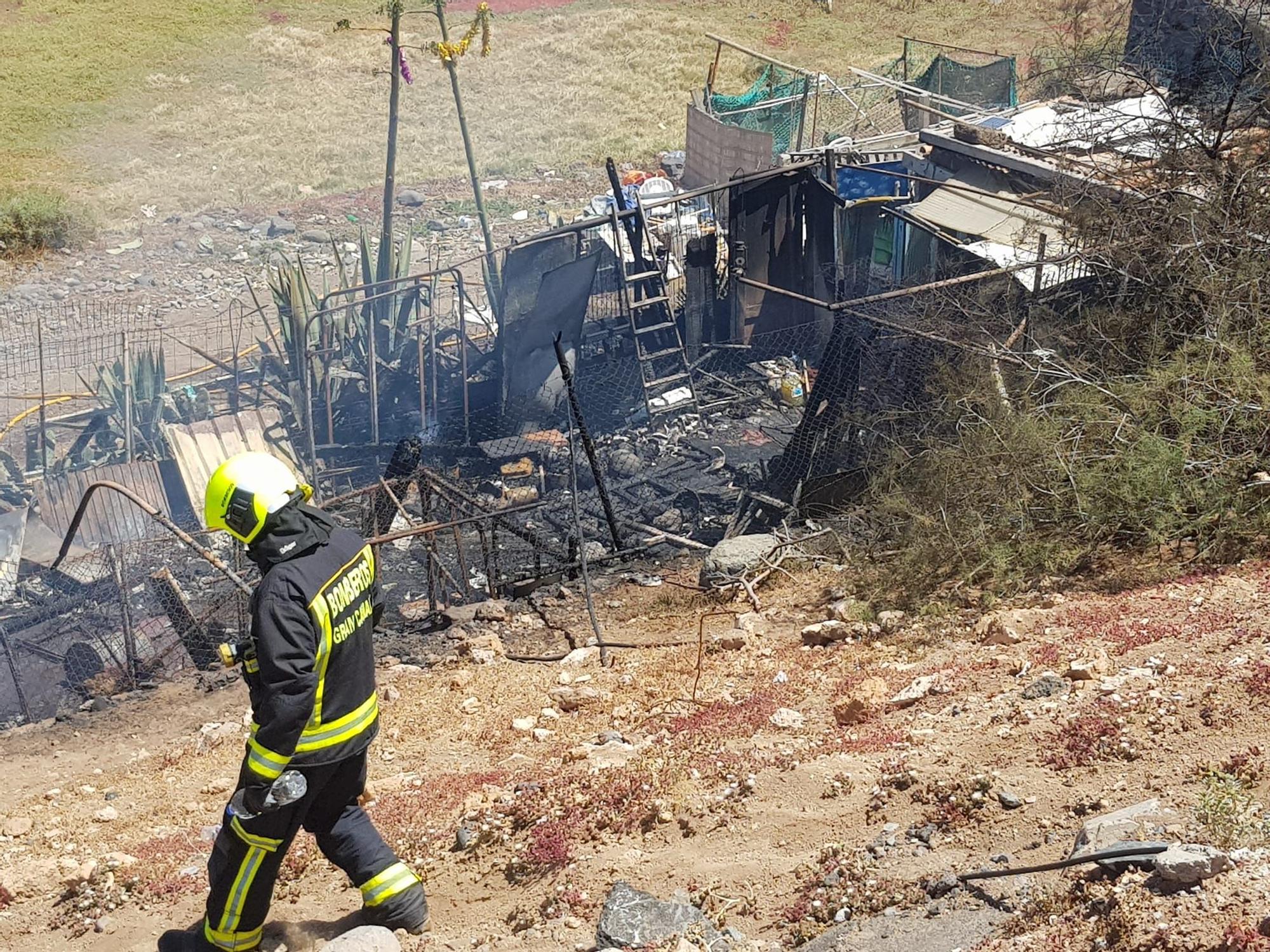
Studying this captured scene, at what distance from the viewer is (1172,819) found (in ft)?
9.80

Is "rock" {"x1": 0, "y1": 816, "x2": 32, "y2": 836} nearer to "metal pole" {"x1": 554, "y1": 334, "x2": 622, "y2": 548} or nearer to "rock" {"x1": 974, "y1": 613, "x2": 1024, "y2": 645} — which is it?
"metal pole" {"x1": 554, "y1": 334, "x2": 622, "y2": 548}

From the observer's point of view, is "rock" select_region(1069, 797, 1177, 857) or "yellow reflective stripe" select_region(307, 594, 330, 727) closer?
"rock" select_region(1069, 797, 1177, 857)

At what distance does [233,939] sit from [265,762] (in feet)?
2.07

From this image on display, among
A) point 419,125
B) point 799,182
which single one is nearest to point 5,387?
point 799,182

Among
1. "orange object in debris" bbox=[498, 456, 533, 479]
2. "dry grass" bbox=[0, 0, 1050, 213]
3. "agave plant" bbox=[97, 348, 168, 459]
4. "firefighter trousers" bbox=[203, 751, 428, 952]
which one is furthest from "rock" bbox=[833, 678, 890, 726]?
"dry grass" bbox=[0, 0, 1050, 213]

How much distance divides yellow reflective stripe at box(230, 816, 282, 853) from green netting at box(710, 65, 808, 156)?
1437 centimetres

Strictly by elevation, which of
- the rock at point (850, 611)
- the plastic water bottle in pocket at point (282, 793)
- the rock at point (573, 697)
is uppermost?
the plastic water bottle in pocket at point (282, 793)

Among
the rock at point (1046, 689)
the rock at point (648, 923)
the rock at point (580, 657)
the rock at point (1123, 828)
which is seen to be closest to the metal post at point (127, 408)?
the rock at point (580, 657)

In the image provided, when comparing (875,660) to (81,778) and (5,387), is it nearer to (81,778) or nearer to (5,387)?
(81,778)

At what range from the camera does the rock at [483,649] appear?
255 inches

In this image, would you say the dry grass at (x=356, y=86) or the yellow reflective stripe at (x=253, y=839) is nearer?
the yellow reflective stripe at (x=253, y=839)

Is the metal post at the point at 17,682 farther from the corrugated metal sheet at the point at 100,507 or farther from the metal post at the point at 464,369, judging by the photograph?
the metal post at the point at 464,369

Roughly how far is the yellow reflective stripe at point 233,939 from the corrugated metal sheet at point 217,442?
6113mm

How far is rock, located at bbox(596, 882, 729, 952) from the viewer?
9.95ft
